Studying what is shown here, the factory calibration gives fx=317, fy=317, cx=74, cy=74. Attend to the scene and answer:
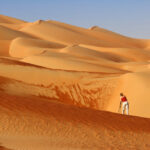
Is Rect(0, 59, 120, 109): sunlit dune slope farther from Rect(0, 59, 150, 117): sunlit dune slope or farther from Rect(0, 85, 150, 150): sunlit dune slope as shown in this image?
Rect(0, 85, 150, 150): sunlit dune slope

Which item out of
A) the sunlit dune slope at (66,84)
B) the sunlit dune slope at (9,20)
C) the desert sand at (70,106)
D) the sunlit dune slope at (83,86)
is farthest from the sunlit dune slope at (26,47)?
the sunlit dune slope at (9,20)

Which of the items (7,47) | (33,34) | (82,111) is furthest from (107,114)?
(33,34)

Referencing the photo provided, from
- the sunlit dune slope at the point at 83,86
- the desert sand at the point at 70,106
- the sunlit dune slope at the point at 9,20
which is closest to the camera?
the desert sand at the point at 70,106

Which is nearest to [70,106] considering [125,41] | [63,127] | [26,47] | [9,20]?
[63,127]

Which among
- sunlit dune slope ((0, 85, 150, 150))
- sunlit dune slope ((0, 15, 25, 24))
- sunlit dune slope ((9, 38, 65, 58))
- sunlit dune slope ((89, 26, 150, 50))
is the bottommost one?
sunlit dune slope ((0, 85, 150, 150))

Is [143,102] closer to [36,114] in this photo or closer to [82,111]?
[82,111]

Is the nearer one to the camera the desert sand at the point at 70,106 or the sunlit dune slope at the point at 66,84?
the desert sand at the point at 70,106

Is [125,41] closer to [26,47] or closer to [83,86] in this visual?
[26,47]

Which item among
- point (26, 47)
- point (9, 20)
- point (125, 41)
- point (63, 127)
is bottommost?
point (63, 127)

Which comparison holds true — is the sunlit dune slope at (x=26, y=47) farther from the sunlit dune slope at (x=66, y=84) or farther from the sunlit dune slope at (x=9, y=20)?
the sunlit dune slope at (x=9, y=20)

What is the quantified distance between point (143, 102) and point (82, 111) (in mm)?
5998

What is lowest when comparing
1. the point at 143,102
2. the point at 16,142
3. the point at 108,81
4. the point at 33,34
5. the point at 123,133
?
the point at 16,142

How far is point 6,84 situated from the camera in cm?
1476

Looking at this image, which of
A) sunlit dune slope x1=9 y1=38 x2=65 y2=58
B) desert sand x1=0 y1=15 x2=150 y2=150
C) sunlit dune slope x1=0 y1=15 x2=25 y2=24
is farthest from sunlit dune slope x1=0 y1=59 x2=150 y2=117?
sunlit dune slope x1=0 y1=15 x2=25 y2=24
